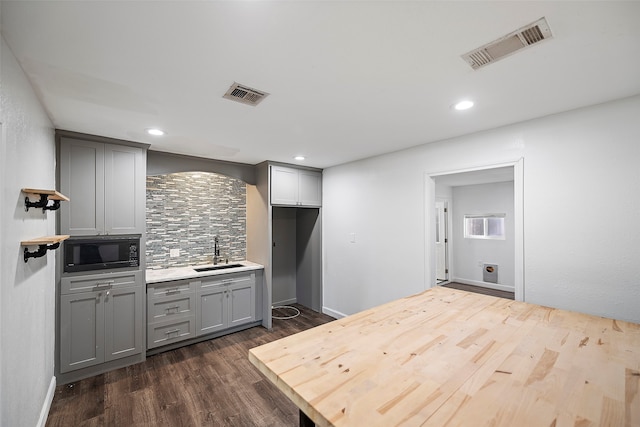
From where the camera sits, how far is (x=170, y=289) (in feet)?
10.4

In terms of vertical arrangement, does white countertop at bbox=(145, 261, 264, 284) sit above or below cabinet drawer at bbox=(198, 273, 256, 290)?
above

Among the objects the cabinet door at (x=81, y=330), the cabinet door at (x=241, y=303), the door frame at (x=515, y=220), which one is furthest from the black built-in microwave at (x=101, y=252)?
the door frame at (x=515, y=220)

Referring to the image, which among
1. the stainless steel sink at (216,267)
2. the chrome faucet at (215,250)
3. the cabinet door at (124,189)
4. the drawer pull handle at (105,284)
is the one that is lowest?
the stainless steel sink at (216,267)

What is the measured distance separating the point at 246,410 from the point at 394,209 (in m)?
2.56

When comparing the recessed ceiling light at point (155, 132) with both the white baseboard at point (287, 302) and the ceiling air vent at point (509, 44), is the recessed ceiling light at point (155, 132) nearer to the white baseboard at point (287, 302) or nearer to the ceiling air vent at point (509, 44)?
the ceiling air vent at point (509, 44)

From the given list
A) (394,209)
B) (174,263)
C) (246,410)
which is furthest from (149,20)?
(174,263)

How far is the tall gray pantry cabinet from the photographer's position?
8.43 ft

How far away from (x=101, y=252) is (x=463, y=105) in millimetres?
3571

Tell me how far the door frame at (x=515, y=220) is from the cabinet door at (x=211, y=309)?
2.57 m

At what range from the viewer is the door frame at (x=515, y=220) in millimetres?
2354

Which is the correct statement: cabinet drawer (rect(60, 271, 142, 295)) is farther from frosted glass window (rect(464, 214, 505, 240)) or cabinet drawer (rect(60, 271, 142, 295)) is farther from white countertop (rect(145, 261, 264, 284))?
frosted glass window (rect(464, 214, 505, 240))

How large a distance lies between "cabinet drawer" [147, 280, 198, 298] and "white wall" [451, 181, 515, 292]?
5.82m

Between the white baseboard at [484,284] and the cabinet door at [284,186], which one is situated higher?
the cabinet door at [284,186]

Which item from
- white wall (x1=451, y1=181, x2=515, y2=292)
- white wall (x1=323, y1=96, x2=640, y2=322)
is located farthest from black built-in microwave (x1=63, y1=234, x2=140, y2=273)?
white wall (x1=451, y1=181, x2=515, y2=292)
